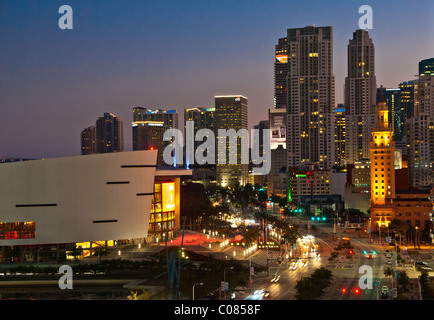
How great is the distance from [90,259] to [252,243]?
10.9m

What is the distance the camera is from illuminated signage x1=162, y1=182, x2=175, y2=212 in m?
34.8

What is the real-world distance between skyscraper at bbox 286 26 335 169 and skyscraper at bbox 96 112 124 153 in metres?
32.5

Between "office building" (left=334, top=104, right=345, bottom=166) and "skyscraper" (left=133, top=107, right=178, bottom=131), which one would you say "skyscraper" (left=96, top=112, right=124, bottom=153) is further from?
"office building" (left=334, top=104, right=345, bottom=166)

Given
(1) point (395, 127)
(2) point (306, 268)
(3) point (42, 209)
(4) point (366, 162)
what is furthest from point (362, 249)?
(1) point (395, 127)

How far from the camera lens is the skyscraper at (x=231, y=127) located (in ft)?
347

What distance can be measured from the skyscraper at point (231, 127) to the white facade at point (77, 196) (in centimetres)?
7616

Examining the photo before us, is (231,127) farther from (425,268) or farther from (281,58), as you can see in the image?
(425,268)

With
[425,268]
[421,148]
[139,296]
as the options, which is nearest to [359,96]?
[421,148]

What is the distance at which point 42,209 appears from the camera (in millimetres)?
27547

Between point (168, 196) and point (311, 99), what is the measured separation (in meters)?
54.2

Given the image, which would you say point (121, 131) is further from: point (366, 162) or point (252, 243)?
point (252, 243)

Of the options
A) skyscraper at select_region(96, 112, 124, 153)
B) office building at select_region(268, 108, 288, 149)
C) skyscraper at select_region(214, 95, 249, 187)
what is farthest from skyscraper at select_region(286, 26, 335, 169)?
skyscraper at select_region(96, 112, 124, 153)

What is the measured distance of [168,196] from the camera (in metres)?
35.4

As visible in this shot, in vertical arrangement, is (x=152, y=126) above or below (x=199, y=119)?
below
